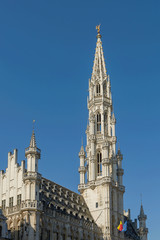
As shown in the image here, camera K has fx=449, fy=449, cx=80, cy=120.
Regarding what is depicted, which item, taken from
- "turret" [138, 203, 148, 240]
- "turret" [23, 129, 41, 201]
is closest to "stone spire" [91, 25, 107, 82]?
"turret" [138, 203, 148, 240]

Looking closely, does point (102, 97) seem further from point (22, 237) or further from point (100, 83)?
point (22, 237)

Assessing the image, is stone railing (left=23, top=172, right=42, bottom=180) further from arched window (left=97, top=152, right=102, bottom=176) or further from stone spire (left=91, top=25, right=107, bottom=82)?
stone spire (left=91, top=25, right=107, bottom=82)

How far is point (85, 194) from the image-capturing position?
109 metres

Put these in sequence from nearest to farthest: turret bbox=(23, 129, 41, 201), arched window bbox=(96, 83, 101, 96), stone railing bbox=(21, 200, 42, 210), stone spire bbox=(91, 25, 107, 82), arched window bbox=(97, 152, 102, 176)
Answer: stone railing bbox=(21, 200, 42, 210) < turret bbox=(23, 129, 41, 201) < arched window bbox=(97, 152, 102, 176) < arched window bbox=(96, 83, 101, 96) < stone spire bbox=(91, 25, 107, 82)

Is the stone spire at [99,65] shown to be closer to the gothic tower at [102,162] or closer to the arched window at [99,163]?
the gothic tower at [102,162]

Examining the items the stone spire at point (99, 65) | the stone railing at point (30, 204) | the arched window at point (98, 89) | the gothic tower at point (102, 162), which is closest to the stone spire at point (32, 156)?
the stone railing at point (30, 204)

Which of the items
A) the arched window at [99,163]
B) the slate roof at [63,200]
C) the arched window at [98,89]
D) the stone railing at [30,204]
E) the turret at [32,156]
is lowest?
the stone railing at [30,204]

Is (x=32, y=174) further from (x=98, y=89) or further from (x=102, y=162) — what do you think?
(x=98, y=89)

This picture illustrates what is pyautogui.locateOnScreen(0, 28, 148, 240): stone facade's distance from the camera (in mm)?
82125

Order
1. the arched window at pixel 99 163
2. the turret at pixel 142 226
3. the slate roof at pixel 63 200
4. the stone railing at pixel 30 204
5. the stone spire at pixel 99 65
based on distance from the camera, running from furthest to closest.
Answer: the stone spire at pixel 99 65, the turret at pixel 142 226, the arched window at pixel 99 163, the slate roof at pixel 63 200, the stone railing at pixel 30 204

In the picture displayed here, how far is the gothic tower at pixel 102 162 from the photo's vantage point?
103 metres

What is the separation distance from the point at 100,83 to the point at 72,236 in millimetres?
45841

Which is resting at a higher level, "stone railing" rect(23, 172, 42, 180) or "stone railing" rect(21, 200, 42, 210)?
"stone railing" rect(23, 172, 42, 180)

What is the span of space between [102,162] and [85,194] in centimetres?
895
